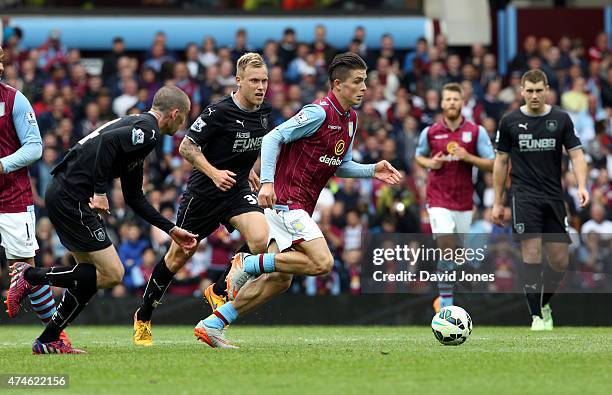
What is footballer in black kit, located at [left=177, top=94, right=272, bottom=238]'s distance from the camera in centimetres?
1151

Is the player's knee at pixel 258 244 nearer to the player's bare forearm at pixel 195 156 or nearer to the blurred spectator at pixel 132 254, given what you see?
the player's bare forearm at pixel 195 156

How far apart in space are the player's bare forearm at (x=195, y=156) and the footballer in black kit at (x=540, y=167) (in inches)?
155

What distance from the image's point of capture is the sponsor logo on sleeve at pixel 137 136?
983 centimetres

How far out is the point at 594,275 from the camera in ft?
54.3

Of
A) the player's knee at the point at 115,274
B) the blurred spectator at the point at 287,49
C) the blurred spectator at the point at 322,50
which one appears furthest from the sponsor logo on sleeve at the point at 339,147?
the blurred spectator at the point at 287,49

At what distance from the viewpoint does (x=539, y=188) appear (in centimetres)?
1369

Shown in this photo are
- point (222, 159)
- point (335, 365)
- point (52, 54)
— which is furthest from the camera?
point (52, 54)

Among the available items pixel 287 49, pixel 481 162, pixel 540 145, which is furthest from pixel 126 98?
pixel 540 145

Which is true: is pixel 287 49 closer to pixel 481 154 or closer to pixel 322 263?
pixel 481 154

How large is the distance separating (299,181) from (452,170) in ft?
14.6

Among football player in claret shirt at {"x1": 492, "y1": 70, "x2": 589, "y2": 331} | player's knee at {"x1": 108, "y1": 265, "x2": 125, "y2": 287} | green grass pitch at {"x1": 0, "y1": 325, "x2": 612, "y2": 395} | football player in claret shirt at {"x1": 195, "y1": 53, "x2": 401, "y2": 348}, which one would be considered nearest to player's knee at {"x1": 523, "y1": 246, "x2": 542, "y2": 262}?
football player in claret shirt at {"x1": 492, "y1": 70, "x2": 589, "y2": 331}

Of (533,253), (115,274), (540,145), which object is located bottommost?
(533,253)

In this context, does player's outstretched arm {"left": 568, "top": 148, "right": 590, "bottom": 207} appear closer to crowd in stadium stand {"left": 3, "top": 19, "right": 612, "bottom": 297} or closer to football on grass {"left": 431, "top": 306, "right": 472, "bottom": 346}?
crowd in stadium stand {"left": 3, "top": 19, "right": 612, "bottom": 297}

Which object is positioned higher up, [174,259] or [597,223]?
[174,259]
